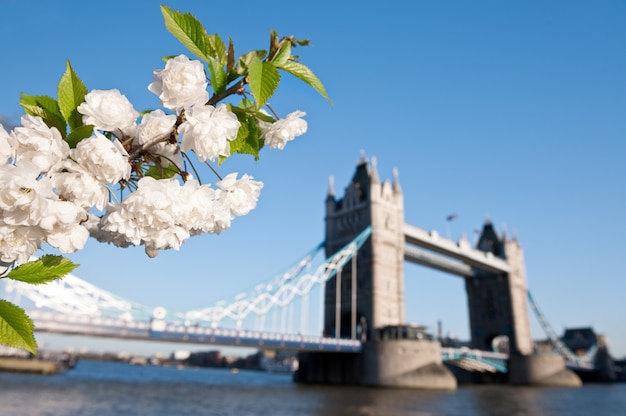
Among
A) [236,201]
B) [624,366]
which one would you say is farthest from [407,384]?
[624,366]

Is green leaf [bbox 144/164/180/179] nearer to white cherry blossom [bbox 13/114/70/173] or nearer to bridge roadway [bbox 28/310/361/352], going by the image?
white cherry blossom [bbox 13/114/70/173]

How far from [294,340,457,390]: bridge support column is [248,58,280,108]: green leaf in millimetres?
31173

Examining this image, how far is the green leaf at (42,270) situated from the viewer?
1159 mm

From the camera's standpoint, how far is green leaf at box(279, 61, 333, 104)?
1.41m

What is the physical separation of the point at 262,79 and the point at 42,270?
731 mm

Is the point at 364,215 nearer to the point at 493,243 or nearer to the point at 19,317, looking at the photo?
the point at 493,243

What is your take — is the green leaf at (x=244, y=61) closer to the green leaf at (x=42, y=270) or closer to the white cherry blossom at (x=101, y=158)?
the white cherry blossom at (x=101, y=158)

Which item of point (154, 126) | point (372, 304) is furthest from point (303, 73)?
point (372, 304)

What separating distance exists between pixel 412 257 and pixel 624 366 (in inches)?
2399

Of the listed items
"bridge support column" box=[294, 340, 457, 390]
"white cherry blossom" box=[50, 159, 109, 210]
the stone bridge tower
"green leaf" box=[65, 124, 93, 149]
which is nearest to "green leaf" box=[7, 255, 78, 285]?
"white cherry blossom" box=[50, 159, 109, 210]

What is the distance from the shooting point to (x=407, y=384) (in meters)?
29.8

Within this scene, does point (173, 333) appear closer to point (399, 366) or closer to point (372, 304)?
point (399, 366)

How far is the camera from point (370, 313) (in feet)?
117

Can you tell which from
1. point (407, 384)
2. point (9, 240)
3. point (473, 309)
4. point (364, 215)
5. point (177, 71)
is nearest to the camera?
point (9, 240)
